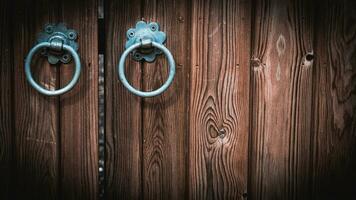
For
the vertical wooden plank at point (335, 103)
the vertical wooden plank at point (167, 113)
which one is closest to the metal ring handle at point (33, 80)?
the vertical wooden plank at point (167, 113)

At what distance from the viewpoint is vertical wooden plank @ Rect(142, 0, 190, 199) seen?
817mm

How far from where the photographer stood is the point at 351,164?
842 millimetres

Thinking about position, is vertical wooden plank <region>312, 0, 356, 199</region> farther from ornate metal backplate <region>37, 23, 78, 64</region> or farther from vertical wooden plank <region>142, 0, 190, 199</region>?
ornate metal backplate <region>37, 23, 78, 64</region>

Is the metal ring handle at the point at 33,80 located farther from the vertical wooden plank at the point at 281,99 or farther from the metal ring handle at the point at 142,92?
the vertical wooden plank at the point at 281,99

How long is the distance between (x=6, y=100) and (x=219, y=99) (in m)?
0.50

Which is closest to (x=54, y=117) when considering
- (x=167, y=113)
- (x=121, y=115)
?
(x=121, y=115)

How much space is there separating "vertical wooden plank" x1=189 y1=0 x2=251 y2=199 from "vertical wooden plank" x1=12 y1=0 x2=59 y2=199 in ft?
1.08

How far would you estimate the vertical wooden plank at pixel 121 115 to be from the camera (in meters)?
0.82

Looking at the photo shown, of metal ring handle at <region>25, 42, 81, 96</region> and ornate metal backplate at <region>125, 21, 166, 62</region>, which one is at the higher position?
ornate metal backplate at <region>125, 21, 166, 62</region>

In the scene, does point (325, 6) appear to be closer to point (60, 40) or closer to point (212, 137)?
point (212, 137)

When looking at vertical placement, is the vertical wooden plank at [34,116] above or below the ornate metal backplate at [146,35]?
below

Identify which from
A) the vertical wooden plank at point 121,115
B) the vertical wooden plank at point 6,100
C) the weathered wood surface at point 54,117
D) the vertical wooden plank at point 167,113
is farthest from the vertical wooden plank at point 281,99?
the vertical wooden plank at point 6,100

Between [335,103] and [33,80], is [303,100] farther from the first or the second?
[33,80]

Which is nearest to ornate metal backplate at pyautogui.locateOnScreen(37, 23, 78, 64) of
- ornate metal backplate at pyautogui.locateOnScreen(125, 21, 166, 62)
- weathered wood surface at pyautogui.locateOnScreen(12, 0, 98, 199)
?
weathered wood surface at pyautogui.locateOnScreen(12, 0, 98, 199)
